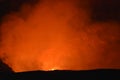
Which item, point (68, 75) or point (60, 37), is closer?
point (68, 75)

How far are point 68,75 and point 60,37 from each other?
4.20 meters

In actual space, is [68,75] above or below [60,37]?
above

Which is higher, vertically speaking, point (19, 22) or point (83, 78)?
point (83, 78)

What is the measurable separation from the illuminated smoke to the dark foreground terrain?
147 inches

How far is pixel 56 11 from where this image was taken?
8344mm

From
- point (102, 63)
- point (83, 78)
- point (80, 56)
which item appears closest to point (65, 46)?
point (80, 56)

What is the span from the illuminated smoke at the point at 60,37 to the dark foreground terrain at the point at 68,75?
373 centimetres

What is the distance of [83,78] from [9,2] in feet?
15.0

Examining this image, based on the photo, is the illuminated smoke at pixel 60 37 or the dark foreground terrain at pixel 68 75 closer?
the dark foreground terrain at pixel 68 75

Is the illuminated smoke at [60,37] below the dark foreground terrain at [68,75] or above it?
below

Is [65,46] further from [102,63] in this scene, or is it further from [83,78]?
[83,78]

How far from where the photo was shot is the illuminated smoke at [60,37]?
26.3 feet

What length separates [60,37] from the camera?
8.27 metres

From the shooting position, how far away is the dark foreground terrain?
3.98 m
